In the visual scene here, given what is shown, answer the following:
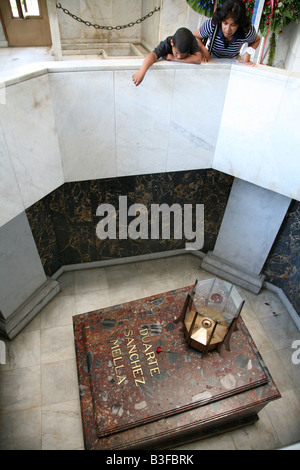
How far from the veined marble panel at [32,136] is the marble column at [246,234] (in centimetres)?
261

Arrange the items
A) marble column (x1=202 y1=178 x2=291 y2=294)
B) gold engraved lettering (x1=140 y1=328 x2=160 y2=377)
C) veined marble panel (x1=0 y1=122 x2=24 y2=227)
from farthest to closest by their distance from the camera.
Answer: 1. marble column (x1=202 y1=178 x2=291 y2=294)
2. gold engraved lettering (x1=140 y1=328 x2=160 y2=377)
3. veined marble panel (x1=0 y1=122 x2=24 y2=227)

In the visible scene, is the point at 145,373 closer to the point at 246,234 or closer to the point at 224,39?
the point at 246,234

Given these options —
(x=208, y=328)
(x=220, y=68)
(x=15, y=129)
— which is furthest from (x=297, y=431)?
(x=15, y=129)

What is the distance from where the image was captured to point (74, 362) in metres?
4.08

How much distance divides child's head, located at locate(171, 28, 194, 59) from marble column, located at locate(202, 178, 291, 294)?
1960 millimetres

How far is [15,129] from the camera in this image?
9.05ft

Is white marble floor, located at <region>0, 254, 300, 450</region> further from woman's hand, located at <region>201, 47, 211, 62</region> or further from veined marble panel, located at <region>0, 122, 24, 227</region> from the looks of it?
woman's hand, located at <region>201, 47, 211, 62</region>

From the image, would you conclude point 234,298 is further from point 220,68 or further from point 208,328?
point 220,68

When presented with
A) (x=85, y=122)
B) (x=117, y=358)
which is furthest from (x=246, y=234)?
(x=85, y=122)

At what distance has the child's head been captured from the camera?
2.99 m

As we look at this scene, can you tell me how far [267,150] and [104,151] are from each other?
1.86 meters

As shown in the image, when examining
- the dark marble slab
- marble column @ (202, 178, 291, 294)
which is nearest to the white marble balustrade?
marble column @ (202, 178, 291, 294)

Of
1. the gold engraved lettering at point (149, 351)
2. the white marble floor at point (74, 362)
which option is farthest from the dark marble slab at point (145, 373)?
the white marble floor at point (74, 362)

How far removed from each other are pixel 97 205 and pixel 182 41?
2.34 meters
